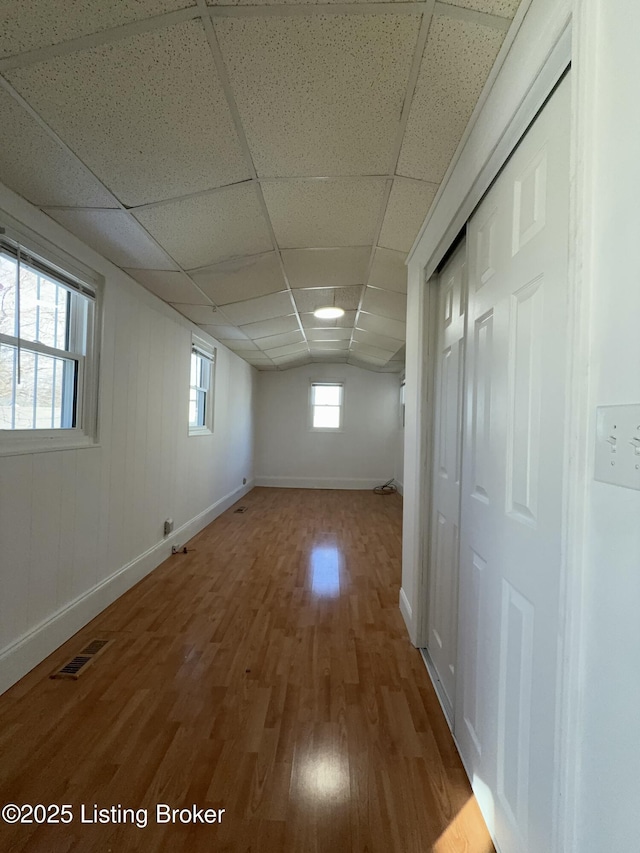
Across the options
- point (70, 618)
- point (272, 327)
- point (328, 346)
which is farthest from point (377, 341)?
point (70, 618)

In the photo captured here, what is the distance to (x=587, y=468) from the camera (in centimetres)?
74

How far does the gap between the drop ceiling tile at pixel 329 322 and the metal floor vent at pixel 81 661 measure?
10.7 ft

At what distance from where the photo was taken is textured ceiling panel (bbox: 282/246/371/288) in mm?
2639

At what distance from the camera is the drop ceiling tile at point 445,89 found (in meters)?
1.11

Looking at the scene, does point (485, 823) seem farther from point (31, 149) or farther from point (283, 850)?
point (31, 149)

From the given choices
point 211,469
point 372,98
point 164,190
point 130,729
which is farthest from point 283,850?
point 211,469

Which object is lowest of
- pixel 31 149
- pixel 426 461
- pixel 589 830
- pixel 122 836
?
pixel 122 836

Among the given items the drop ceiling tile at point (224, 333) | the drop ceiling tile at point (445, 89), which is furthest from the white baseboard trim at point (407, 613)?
the drop ceiling tile at point (224, 333)

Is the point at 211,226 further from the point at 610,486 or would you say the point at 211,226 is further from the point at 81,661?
the point at 81,661

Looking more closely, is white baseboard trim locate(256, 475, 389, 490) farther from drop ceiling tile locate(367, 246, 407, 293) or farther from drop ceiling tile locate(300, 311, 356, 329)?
drop ceiling tile locate(367, 246, 407, 293)

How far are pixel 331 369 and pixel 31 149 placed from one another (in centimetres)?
659

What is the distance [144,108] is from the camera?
1.37 meters

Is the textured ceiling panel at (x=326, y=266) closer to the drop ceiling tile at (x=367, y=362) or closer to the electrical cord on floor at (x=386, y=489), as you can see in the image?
the drop ceiling tile at (x=367, y=362)

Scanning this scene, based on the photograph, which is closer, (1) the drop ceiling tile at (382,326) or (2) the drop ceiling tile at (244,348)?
(1) the drop ceiling tile at (382,326)
